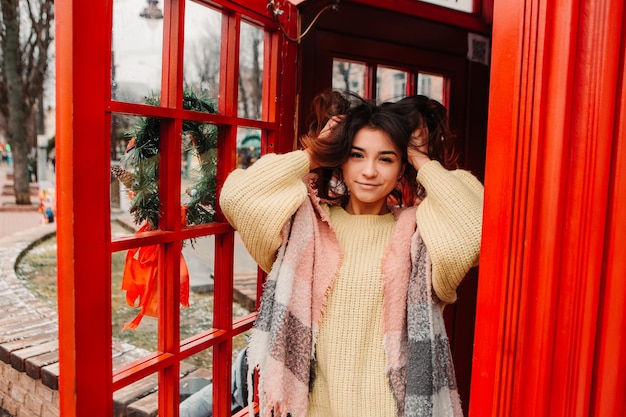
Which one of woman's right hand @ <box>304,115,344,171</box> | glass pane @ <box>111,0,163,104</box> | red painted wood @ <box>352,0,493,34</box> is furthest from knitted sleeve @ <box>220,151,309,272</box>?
red painted wood @ <box>352,0,493,34</box>

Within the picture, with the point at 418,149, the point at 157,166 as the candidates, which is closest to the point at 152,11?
the point at 157,166

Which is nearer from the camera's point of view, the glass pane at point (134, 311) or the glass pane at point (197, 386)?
the glass pane at point (134, 311)

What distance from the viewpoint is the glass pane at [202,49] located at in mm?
1383

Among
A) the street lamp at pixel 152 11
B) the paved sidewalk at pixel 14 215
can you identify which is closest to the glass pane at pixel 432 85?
the street lamp at pixel 152 11

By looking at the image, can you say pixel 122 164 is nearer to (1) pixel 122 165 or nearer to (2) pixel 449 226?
(1) pixel 122 165

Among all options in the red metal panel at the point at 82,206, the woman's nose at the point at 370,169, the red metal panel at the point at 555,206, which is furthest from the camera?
the woman's nose at the point at 370,169

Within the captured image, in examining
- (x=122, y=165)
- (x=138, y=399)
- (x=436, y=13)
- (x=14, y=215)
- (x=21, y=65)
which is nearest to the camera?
(x=122, y=165)

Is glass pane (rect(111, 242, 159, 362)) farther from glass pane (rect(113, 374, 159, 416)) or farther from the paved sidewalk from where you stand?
the paved sidewalk

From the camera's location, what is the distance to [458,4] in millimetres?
2281

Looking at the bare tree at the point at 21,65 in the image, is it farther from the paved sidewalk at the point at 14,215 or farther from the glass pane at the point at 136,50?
the glass pane at the point at 136,50

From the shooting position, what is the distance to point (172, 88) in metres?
1.34

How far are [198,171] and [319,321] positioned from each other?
0.57m

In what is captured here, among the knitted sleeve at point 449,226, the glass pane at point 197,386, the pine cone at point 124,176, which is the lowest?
the glass pane at point 197,386

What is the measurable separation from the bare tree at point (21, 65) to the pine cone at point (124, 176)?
8826 mm
